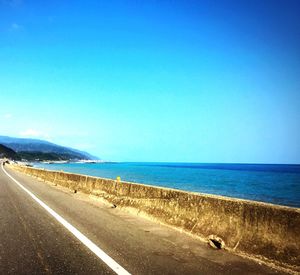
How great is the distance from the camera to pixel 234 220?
6152 millimetres

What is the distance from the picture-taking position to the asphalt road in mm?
4895

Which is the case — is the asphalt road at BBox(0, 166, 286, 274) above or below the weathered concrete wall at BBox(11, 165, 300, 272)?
below

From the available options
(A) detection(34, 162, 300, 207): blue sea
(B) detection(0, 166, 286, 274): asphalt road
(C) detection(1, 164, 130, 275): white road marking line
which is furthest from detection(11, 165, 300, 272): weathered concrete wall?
(A) detection(34, 162, 300, 207): blue sea

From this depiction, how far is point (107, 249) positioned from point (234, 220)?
2203 millimetres

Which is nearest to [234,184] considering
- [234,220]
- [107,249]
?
[234,220]

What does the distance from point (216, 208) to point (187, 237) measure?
84 cm

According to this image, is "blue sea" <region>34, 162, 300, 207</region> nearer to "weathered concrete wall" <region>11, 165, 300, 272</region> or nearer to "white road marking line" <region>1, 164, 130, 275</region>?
"weathered concrete wall" <region>11, 165, 300, 272</region>

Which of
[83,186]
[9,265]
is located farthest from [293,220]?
[83,186]

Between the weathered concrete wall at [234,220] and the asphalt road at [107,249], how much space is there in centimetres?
26

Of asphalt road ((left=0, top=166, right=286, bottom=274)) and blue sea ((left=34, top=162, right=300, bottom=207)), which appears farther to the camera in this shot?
blue sea ((left=34, top=162, right=300, bottom=207))

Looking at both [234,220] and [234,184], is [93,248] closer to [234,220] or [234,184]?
[234,220]

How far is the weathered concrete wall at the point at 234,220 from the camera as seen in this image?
5141 mm

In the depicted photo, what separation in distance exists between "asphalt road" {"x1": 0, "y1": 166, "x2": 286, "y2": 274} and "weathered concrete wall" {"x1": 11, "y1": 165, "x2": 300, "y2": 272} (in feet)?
0.85

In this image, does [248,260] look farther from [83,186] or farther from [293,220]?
[83,186]
